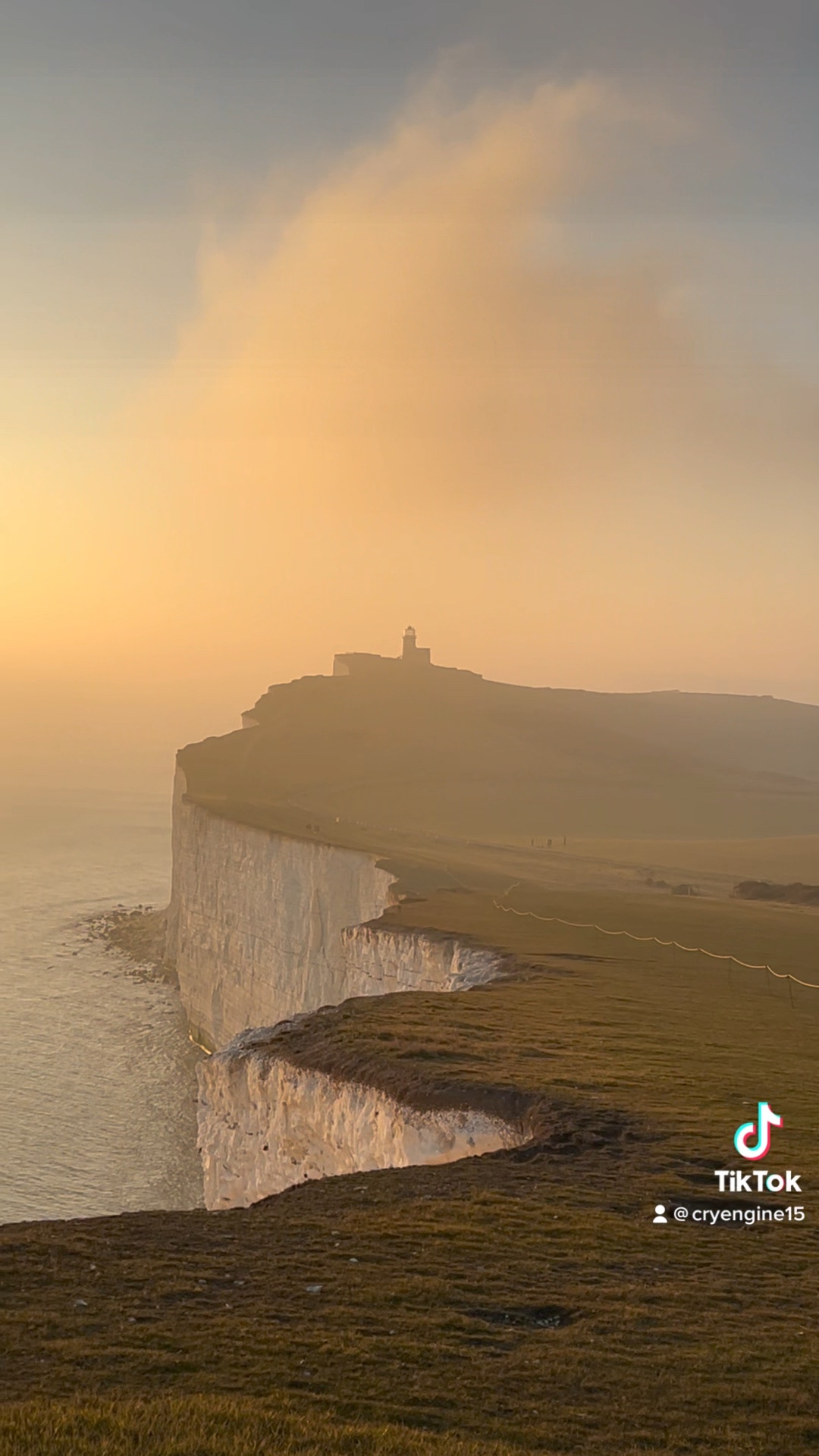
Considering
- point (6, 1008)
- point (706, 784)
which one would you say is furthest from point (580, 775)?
point (6, 1008)

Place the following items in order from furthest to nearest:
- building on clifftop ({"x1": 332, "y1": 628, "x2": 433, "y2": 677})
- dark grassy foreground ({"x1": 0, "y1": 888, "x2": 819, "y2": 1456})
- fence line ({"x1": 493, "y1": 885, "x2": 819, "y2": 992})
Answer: building on clifftop ({"x1": 332, "y1": 628, "x2": 433, "y2": 677}), fence line ({"x1": 493, "y1": 885, "x2": 819, "y2": 992}), dark grassy foreground ({"x1": 0, "y1": 888, "x2": 819, "y2": 1456})

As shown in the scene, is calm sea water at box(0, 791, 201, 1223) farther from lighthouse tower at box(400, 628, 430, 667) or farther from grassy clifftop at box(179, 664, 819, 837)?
lighthouse tower at box(400, 628, 430, 667)

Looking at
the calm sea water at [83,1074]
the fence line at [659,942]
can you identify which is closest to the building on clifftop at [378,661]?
the calm sea water at [83,1074]

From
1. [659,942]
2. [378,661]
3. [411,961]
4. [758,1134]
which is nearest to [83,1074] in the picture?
[411,961]

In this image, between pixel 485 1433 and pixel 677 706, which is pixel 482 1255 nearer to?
pixel 485 1433

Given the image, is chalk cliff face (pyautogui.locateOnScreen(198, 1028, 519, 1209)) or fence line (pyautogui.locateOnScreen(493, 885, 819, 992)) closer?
chalk cliff face (pyautogui.locateOnScreen(198, 1028, 519, 1209))

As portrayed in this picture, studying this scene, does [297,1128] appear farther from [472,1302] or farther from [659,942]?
[659,942]

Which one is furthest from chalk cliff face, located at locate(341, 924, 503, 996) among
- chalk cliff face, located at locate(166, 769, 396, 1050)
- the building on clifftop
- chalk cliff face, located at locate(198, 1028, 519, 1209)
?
the building on clifftop
